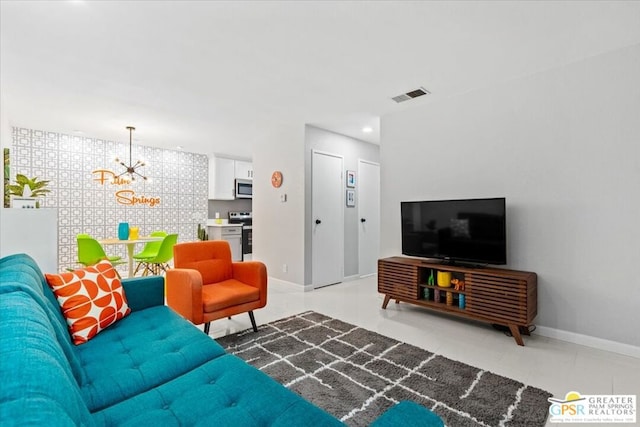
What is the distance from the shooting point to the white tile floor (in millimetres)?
2115

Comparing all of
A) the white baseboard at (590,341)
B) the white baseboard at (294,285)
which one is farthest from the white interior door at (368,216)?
the white baseboard at (590,341)

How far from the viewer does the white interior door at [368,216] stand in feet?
17.9

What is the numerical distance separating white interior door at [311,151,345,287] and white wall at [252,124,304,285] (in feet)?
0.75

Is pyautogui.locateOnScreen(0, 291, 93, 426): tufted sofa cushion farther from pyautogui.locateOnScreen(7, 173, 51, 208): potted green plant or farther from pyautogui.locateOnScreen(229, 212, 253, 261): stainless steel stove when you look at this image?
pyautogui.locateOnScreen(229, 212, 253, 261): stainless steel stove

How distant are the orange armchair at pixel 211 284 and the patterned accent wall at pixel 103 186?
3372 mm

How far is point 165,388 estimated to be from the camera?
1.29m

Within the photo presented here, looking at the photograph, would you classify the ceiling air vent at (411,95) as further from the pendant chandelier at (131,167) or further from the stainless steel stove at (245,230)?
the stainless steel stove at (245,230)

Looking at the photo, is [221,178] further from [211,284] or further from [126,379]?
[126,379]

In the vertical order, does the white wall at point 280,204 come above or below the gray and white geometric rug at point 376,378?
above

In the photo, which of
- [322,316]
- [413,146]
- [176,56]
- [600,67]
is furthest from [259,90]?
[600,67]

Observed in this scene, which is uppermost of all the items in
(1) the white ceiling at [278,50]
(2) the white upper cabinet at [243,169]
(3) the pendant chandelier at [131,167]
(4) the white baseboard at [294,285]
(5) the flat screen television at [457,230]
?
(1) the white ceiling at [278,50]

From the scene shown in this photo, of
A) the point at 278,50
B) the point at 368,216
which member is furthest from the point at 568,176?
the point at 368,216

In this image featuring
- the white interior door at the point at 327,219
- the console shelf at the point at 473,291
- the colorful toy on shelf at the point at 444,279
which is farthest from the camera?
the white interior door at the point at 327,219

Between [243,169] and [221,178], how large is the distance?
2.18ft
